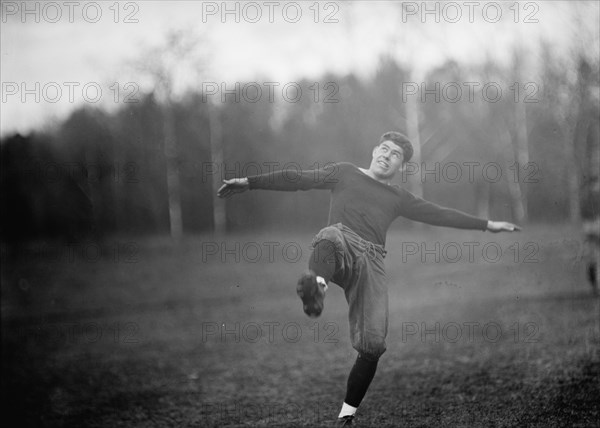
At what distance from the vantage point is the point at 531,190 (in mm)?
7434

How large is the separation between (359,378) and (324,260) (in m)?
0.81

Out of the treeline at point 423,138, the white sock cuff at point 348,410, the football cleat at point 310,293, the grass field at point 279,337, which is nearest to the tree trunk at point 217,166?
the treeline at point 423,138

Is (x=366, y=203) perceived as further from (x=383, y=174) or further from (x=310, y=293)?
(x=310, y=293)

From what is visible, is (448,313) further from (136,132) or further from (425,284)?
(136,132)

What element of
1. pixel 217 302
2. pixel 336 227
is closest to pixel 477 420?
pixel 336 227

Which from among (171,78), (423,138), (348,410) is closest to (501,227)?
(348,410)

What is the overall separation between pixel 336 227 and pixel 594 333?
180 inches

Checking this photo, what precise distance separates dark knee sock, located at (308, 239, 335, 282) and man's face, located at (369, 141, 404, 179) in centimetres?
71

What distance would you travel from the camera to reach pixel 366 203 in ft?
12.7

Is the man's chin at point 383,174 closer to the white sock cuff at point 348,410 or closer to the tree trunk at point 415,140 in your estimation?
the white sock cuff at point 348,410

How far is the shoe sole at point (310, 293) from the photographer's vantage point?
313cm

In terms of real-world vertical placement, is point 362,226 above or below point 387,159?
below

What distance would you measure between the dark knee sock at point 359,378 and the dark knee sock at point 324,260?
63 centimetres

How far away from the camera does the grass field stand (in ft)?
19.2
